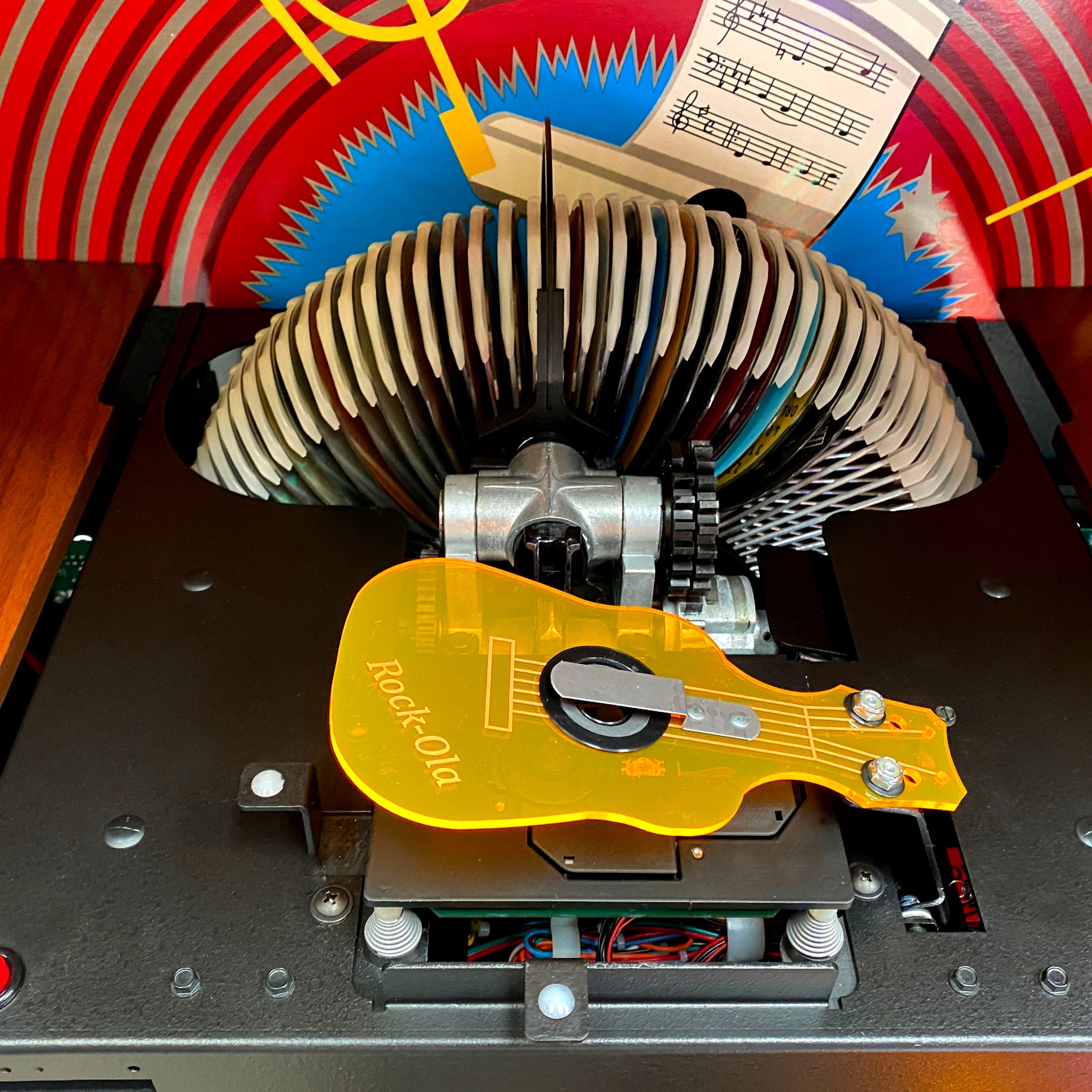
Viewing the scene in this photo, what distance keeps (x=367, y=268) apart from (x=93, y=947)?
727 millimetres

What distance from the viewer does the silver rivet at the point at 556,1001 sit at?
0.75 meters

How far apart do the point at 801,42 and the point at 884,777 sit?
0.89m

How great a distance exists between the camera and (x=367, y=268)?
1.16 meters

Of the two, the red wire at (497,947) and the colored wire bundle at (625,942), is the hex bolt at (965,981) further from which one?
the red wire at (497,947)

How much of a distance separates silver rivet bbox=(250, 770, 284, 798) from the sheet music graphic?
91 centimetres

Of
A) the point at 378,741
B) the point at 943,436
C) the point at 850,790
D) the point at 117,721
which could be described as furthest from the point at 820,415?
the point at 117,721

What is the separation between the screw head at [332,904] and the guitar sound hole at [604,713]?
234 mm

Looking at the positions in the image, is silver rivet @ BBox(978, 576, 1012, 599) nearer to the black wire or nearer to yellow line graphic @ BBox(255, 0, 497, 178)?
the black wire

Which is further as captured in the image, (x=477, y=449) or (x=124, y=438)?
(x=124, y=438)

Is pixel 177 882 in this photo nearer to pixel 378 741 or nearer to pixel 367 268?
pixel 378 741

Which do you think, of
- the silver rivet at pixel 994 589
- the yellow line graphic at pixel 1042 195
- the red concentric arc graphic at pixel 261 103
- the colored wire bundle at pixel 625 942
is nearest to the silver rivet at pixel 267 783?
the colored wire bundle at pixel 625 942

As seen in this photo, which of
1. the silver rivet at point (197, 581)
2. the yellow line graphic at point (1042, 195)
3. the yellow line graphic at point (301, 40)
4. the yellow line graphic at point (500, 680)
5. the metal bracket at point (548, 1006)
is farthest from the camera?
the yellow line graphic at point (1042, 195)

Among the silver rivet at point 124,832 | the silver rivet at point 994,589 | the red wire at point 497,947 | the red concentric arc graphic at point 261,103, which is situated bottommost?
the red wire at point 497,947

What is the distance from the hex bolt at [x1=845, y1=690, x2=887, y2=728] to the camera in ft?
2.82
